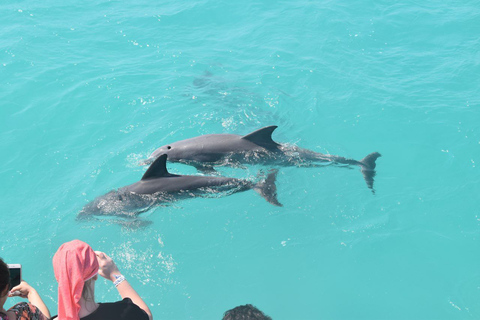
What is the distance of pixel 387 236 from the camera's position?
951 cm

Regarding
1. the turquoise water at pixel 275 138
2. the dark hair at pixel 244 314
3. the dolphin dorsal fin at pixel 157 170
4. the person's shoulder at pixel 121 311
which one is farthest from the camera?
the dolphin dorsal fin at pixel 157 170

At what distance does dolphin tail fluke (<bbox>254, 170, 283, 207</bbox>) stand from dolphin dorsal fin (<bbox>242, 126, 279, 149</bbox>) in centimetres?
79

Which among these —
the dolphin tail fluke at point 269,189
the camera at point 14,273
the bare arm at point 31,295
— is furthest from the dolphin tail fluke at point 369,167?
the camera at point 14,273

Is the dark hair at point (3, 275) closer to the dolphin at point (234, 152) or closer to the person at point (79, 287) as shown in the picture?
the person at point (79, 287)

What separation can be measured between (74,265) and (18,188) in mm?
7864

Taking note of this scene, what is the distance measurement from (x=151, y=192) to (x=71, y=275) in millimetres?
5202

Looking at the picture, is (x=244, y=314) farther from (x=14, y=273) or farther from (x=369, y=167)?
(x=369, y=167)

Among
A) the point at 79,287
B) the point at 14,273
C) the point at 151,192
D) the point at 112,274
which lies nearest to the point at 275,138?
the point at 151,192

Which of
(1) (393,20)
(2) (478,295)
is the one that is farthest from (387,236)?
(1) (393,20)

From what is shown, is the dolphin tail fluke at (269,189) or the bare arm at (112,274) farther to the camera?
the dolphin tail fluke at (269,189)

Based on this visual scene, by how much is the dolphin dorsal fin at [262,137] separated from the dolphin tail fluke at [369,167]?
7.90 ft

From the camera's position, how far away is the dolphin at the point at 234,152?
408 inches

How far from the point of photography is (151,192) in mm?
9102

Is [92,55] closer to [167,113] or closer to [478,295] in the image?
[167,113]
